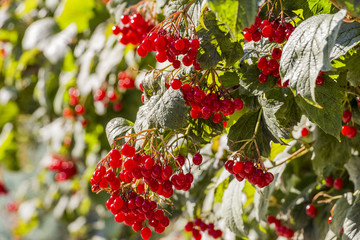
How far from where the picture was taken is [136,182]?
81 centimetres

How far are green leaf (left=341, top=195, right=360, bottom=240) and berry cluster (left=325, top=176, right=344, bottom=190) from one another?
0.25m

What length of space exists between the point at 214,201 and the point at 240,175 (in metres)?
0.54

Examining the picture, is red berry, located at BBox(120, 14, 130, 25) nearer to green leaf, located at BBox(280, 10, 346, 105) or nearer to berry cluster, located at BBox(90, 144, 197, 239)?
berry cluster, located at BBox(90, 144, 197, 239)

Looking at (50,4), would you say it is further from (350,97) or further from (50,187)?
(350,97)

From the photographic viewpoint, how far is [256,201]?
112 centimetres

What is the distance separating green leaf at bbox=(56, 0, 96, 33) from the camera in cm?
213

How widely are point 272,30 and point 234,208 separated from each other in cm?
51

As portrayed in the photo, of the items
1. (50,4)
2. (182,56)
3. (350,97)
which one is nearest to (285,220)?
(350,97)

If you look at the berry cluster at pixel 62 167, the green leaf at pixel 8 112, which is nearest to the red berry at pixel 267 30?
the berry cluster at pixel 62 167

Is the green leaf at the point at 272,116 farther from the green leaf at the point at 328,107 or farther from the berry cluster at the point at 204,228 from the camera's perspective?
the berry cluster at the point at 204,228

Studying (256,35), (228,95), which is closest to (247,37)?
(256,35)

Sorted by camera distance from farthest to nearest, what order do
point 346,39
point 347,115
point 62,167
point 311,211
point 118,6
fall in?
point 62,167, point 118,6, point 311,211, point 347,115, point 346,39

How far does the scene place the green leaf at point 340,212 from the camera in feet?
3.11

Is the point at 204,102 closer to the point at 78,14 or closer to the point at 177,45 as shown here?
the point at 177,45
